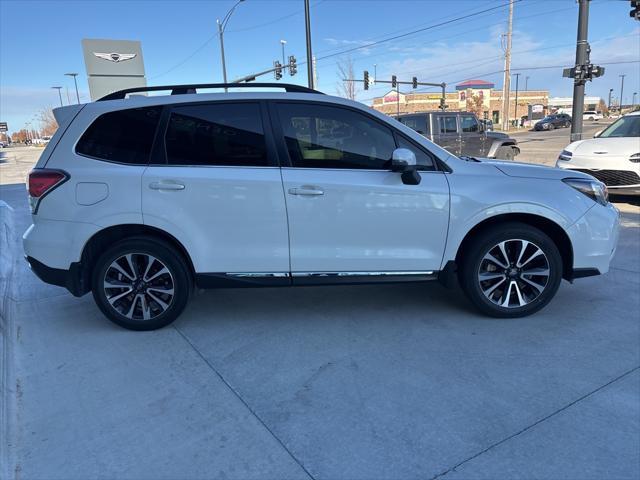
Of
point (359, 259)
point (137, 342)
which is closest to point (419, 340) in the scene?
point (359, 259)

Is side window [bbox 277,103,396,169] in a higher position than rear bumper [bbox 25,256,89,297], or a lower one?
higher

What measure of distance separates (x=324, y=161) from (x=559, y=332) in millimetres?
2301

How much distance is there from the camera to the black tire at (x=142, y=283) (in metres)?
3.71

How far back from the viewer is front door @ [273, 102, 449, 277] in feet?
12.0

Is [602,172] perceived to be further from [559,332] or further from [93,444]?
[93,444]

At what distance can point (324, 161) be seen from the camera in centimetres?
371

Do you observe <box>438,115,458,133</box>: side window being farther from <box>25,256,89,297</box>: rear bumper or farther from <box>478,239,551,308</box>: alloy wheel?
<box>25,256,89,297</box>: rear bumper

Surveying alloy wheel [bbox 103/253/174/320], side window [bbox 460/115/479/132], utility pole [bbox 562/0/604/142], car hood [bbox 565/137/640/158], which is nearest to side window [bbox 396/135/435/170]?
alloy wheel [bbox 103/253/174/320]

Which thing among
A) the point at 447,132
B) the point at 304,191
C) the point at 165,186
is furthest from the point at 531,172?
the point at 447,132

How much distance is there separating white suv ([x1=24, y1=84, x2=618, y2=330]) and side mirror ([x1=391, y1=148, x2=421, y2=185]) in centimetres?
1

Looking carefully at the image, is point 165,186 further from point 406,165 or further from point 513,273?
point 513,273

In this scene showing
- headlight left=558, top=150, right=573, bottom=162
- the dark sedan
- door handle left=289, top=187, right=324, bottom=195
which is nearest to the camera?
door handle left=289, top=187, right=324, bottom=195

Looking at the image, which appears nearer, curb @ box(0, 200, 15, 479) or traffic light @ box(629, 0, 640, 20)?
curb @ box(0, 200, 15, 479)

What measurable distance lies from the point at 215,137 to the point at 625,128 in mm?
8868
